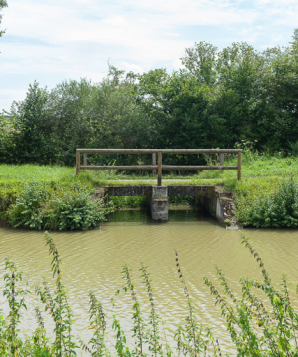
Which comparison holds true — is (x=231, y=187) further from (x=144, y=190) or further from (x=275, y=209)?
(x=144, y=190)

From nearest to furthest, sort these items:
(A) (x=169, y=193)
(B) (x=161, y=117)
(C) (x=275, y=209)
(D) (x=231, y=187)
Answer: (C) (x=275, y=209), (D) (x=231, y=187), (A) (x=169, y=193), (B) (x=161, y=117)

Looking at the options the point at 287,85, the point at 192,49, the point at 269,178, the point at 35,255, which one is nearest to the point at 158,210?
the point at 269,178

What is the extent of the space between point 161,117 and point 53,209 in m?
12.1

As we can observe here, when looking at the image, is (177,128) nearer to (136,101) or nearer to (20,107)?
(136,101)

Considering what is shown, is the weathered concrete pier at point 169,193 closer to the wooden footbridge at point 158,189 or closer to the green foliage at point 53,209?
the wooden footbridge at point 158,189

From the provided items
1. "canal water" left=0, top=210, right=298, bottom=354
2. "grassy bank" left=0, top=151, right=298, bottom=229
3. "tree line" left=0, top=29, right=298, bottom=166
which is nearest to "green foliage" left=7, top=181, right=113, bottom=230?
"grassy bank" left=0, top=151, right=298, bottom=229

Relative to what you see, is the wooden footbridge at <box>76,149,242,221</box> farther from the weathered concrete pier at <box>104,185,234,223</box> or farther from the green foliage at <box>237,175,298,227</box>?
the green foliage at <box>237,175,298,227</box>

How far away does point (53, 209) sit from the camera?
12.0 meters

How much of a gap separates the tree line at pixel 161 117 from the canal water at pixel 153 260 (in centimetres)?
952

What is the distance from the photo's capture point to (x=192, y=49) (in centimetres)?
→ 3809

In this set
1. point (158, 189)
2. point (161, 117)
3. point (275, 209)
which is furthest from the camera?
point (161, 117)

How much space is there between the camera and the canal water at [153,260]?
5891mm

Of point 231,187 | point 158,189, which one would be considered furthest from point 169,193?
point 231,187

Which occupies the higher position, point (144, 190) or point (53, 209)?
point (144, 190)
